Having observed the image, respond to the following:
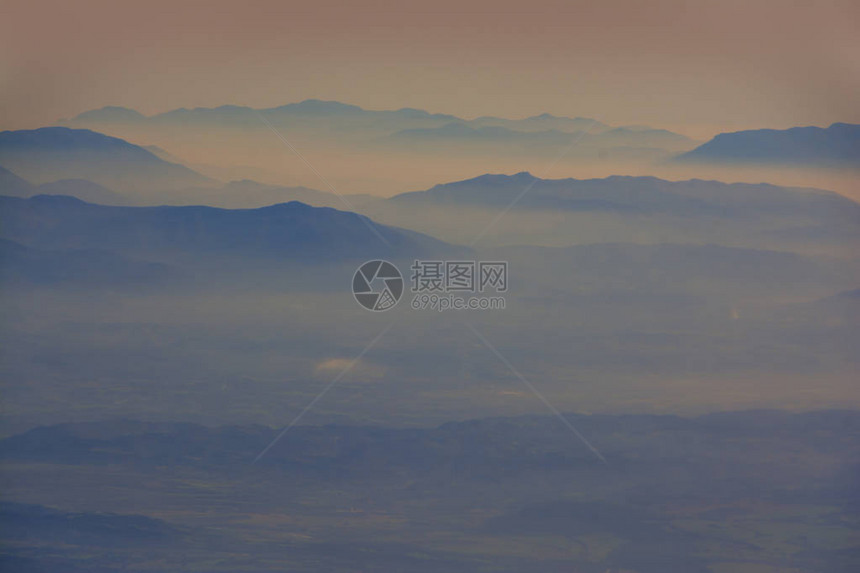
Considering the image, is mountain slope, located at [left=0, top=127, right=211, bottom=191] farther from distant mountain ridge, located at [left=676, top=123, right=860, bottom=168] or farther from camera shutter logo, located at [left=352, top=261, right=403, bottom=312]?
distant mountain ridge, located at [left=676, top=123, right=860, bottom=168]

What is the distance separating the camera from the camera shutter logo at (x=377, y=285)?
10.2ft

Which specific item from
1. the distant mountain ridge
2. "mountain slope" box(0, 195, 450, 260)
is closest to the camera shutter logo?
"mountain slope" box(0, 195, 450, 260)

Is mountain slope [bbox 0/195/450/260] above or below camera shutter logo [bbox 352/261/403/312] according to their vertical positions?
above

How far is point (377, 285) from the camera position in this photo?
310 cm

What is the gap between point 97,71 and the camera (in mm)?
3164

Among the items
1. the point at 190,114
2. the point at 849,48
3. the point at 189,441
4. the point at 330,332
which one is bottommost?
the point at 189,441

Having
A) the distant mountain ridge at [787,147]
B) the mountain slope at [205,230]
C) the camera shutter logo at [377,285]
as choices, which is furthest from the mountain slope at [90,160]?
the distant mountain ridge at [787,147]

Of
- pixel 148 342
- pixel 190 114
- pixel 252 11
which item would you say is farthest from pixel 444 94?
pixel 148 342

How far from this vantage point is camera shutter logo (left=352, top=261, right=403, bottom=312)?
3.10 m

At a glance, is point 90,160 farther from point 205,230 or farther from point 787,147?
point 787,147

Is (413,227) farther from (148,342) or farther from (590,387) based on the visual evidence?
(148,342)

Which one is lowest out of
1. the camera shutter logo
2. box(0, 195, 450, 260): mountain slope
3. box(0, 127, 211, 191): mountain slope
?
the camera shutter logo

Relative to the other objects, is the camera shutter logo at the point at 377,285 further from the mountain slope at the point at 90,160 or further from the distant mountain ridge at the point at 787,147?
the distant mountain ridge at the point at 787,147

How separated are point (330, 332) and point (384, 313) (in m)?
0.24
